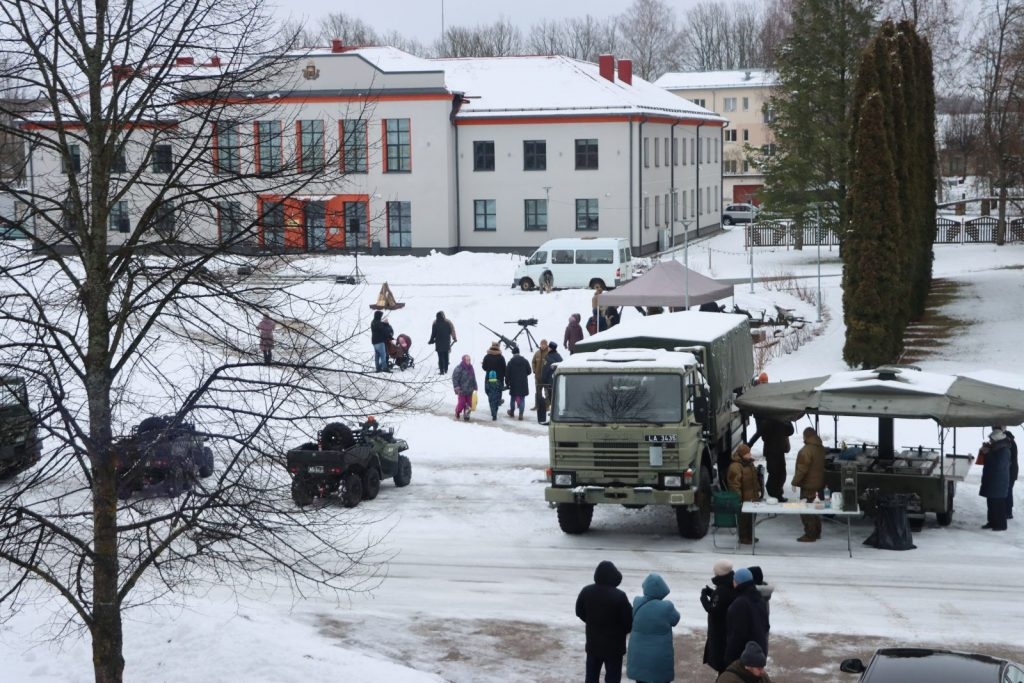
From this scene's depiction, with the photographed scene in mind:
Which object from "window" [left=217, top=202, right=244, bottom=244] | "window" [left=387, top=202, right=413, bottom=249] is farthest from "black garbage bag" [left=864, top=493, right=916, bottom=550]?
"window" [left=387, top=202, right=413, bottom=249]

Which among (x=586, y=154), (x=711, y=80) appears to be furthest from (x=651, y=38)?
(x=586, y=154)

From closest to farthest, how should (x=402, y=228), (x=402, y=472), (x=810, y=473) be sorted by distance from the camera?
(x=810, y=473)
(x=402, y=472)
(x=402, y=228)

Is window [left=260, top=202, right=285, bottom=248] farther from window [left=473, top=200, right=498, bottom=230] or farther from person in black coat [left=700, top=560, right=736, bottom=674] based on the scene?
window [left=473, top=200, right=498, bottom=230]

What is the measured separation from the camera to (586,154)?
59.7 metres

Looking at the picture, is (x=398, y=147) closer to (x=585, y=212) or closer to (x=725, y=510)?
(x=585, y=212)

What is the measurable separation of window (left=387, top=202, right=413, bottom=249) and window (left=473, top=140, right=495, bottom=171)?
374cm

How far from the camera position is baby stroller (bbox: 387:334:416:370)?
3266cm

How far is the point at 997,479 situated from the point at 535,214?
42625 millimetres

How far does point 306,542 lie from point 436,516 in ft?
9.74

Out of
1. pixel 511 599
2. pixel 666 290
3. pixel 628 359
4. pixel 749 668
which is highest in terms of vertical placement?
pixel 666 290

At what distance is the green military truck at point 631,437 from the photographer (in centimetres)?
1795

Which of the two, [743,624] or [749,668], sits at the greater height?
[749,668]

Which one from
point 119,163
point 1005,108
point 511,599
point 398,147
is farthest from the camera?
point 398,147

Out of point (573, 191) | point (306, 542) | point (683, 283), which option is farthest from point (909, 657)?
point (573, 191)
